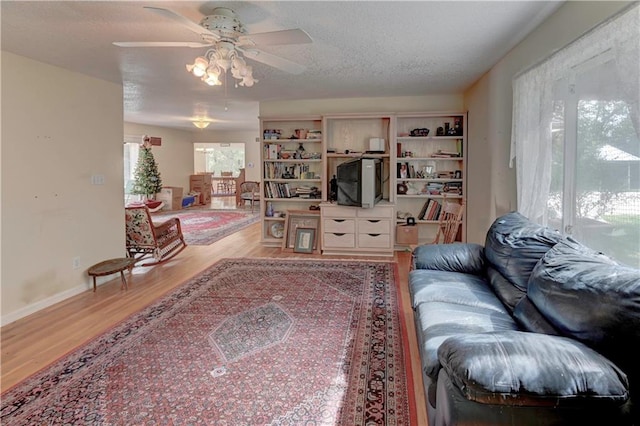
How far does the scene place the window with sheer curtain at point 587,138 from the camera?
6.21ft

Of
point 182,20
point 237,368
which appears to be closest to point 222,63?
point 182,20

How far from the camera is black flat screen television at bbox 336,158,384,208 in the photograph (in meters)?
5.12

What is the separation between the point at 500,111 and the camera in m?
3.79

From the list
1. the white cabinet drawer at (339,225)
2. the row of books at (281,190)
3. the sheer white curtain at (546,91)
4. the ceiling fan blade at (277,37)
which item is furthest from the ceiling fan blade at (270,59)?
the row of books at (281,190)

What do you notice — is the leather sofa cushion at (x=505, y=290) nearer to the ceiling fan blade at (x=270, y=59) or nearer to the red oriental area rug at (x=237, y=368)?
the red oriental area rug at (x=237, y=368)

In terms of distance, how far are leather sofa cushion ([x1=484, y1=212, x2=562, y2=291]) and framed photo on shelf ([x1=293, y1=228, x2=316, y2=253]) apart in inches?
126

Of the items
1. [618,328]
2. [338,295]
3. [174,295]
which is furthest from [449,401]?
[174,295]

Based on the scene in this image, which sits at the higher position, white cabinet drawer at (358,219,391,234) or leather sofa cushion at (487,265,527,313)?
white cabinet drawer at (358,219,391,234)

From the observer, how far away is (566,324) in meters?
1.52

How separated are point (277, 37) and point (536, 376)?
215cm

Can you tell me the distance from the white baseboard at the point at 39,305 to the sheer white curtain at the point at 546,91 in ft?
14.0

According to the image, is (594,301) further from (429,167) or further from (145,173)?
(145,173)

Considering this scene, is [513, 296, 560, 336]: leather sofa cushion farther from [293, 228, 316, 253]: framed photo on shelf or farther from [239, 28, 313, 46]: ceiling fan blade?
[293, 228, 316, 253]: framed photo on shelf

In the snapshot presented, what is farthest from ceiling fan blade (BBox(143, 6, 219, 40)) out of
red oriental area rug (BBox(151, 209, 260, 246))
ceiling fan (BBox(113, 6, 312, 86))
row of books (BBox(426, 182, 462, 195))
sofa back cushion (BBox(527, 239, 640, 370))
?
red oriental area rug (BBox(151, 209, 260, 246))
